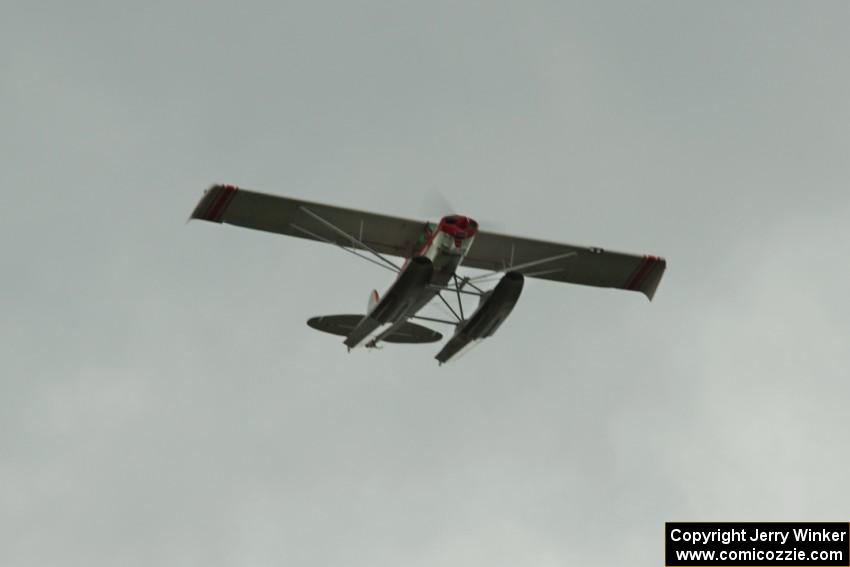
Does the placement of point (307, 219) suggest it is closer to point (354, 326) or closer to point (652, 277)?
point (354, 326)

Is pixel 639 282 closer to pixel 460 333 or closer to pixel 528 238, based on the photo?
pixel 528 238

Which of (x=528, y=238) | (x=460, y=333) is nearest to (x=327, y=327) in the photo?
(x=460, y=333)

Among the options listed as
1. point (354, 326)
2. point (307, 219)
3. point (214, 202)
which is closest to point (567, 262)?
point (354, 326)

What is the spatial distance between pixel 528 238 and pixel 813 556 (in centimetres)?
872

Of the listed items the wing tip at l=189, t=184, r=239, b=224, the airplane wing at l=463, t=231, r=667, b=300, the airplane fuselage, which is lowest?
Result: the airplane fuselage

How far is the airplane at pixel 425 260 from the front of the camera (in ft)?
80.2

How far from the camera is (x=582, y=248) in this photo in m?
28.8

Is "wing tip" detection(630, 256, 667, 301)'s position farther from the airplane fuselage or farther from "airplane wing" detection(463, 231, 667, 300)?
the airplane fuselage

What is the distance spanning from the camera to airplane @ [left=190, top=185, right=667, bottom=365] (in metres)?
24.5

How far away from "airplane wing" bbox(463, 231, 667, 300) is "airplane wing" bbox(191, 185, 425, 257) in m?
1.75

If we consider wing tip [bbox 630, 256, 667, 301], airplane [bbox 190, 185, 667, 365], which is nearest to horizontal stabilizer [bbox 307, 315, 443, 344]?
airplane [bbox 190, 185, 667, 365]

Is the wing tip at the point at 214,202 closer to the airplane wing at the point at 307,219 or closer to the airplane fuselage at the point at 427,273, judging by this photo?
the airplane wing at the point at 307,219

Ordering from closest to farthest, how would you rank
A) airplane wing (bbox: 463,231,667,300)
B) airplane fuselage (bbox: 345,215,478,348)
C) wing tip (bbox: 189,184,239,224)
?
1. airplane fuselage (bbox: 345,215,478,348)
2. wing tip (bbox: 189,184,239,224)
3. airplane wing (bbox: 463,231,667,300)

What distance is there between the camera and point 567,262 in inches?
1148
